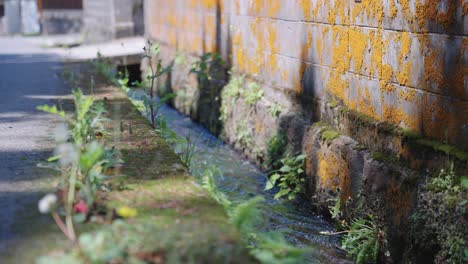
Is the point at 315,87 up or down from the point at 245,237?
up

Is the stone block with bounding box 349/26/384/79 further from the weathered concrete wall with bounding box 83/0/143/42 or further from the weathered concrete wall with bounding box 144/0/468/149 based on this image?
the weathered concrete wall with bounding box 83/0/143/42

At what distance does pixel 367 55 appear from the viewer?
4797mm

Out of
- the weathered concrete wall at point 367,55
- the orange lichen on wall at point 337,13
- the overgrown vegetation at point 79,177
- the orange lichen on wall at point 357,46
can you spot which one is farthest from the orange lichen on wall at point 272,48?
the overgrown vegetation at point 79,177

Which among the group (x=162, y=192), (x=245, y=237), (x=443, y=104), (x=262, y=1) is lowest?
(x=245, y=237)

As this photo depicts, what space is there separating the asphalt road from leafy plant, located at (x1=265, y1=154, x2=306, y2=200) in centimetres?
169

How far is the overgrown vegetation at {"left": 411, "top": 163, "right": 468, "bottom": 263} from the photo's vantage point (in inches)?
141

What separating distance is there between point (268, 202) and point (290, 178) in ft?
0.83

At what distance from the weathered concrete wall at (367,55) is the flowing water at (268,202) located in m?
0.71

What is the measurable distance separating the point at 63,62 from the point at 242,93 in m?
4.72

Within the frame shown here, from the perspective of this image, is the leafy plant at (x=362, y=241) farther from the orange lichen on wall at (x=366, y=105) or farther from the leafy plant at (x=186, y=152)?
the leafy plant at (x=186, y=152)

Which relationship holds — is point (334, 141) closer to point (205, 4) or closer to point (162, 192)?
point (162, 192)

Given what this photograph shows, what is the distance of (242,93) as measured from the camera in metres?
Answer: 7.35

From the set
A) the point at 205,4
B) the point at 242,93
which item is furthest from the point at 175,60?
the point at 242,93

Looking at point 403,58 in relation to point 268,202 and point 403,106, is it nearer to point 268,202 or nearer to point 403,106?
point 403,106
